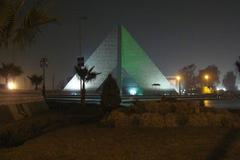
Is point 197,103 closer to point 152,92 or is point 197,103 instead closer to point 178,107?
point 178,107

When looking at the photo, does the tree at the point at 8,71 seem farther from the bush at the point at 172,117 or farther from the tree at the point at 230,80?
the tree at the point at 230,80

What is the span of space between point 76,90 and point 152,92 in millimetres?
11393

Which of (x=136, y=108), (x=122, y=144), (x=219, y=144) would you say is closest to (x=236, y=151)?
(x=219, y=144)

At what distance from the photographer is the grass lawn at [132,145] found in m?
9.29

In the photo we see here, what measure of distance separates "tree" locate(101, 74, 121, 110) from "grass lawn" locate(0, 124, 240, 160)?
12002mm

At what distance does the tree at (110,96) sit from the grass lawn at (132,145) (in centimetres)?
1200

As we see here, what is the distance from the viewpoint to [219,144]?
35.6 feet

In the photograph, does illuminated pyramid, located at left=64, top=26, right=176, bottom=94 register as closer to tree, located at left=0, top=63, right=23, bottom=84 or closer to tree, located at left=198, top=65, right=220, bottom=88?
tree, located at left=0, top=63, right=23, bottom=84

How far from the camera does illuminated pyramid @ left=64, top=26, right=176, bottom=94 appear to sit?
2373 inches

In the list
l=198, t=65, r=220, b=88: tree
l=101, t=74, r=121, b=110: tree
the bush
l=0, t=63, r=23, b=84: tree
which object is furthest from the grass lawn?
l=198, t=65, r=220, b=88: tree

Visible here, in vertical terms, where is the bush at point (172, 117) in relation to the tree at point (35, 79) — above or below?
below

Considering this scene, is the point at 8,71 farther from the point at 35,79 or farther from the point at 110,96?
the point at 110,96

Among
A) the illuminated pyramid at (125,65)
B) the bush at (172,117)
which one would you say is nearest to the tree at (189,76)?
the illuminated pyramid at (125,65)

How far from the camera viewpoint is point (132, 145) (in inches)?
422
